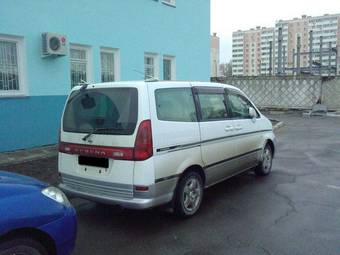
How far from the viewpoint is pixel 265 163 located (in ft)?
22.1

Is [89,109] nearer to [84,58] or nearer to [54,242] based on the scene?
[54,242]

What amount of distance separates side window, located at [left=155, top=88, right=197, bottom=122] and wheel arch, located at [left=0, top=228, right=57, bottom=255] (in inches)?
72.7

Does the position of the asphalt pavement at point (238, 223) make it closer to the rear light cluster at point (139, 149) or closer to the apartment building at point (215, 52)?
the rear light cluster at point (139, 149)

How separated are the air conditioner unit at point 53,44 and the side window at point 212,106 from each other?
4.85 m

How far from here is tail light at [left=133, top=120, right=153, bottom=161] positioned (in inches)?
154

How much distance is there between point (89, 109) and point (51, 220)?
1.85 meters

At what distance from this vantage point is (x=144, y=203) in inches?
155

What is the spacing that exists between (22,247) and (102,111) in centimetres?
198

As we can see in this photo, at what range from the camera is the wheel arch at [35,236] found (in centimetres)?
254

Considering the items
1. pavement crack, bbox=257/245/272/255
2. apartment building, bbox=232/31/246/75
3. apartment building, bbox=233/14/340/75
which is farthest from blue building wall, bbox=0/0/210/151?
apartment building, bbox=232/31/246/75

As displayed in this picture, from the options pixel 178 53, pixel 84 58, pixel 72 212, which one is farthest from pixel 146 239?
pixel 178 53

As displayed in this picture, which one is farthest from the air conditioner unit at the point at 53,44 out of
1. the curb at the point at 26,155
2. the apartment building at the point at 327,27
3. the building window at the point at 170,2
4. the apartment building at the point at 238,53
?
the apartment building at the point at 238,53

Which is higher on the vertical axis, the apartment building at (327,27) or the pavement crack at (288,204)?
the apartment building at (327,27)

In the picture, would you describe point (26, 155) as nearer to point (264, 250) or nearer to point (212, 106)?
point (212, 106)
